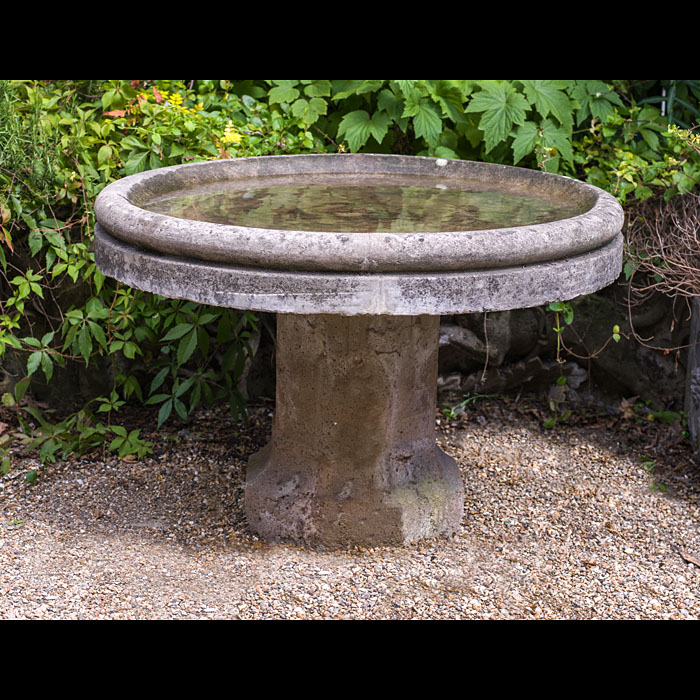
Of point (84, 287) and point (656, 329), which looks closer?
point (84, 287)

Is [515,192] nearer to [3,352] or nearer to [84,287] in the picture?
[84,287]

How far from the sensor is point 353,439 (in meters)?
3.03

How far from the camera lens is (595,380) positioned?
A: 439 centimetres

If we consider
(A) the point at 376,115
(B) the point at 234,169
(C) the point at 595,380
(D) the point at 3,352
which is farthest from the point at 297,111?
(C) the point at 595,380

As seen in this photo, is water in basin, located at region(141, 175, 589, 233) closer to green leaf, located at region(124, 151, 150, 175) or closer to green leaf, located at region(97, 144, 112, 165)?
green leaf, located at region(124, 151, 150, 175)

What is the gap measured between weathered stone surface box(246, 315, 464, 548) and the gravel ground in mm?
95

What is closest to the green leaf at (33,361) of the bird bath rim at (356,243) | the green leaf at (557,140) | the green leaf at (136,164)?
the green leaf at (136,164)

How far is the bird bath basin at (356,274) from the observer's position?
90.5 inches

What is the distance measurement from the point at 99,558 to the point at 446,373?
195 cm

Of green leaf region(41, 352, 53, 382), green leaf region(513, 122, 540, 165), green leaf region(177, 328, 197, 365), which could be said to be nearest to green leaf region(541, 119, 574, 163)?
green leaf region(513, 122, 540, 165)

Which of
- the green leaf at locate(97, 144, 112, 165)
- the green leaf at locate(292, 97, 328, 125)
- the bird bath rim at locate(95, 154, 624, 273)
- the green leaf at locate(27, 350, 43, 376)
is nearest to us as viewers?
the bird bath rim at locate(95, 154, 624, 273)

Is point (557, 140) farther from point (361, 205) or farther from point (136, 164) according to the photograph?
point (136, 164)

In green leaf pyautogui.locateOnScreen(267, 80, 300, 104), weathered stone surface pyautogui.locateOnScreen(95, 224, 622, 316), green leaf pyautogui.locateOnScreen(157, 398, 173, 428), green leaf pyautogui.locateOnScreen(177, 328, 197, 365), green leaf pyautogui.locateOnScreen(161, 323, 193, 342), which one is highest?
green leaf pyautogui.locateOnScreen(267, 80, 300, 104)

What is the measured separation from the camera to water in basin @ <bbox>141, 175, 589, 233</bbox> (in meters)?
Result: 2.79
